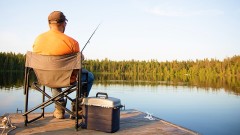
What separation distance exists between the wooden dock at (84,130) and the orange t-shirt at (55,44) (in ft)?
2.37

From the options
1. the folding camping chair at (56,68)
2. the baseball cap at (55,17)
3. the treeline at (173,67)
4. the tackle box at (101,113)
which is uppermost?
the treeline at (173,67)

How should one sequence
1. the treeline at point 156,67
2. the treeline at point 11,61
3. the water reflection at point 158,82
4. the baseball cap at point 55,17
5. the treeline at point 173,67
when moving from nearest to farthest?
the baseball cap at point 55,17 < the water reflection at point 158,82 < the treeline at point 11,61 < the treeline at point 173,67 < the treeline at point 156,67

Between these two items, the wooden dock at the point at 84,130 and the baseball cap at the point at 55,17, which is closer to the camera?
the wooden dock at the point at 84,130

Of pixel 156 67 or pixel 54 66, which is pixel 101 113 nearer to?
pixel 54 66

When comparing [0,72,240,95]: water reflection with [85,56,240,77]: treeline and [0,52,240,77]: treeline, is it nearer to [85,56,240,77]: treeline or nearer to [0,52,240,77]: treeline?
[0,52,240,77]: treeline

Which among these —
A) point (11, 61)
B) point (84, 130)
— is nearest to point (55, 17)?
point (84, 130)

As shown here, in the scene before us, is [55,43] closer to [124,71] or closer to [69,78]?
[69,78]

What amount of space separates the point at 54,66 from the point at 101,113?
2.98ft

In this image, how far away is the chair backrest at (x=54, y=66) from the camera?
3566 mm

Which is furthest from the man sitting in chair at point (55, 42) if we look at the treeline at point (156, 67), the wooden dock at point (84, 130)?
the treeline at point (156, 67)

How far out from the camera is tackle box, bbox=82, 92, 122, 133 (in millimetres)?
3514

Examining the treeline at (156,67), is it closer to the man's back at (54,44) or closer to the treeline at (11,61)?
the treeline at (11,61)

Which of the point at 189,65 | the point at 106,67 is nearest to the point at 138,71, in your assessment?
the point at 106,67

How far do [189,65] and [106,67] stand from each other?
22.6 meters
